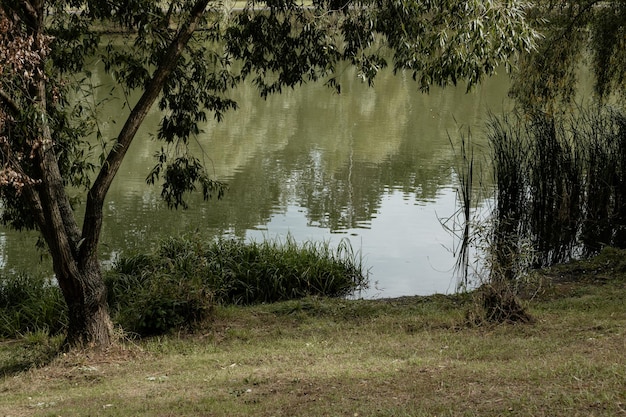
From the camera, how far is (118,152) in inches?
267

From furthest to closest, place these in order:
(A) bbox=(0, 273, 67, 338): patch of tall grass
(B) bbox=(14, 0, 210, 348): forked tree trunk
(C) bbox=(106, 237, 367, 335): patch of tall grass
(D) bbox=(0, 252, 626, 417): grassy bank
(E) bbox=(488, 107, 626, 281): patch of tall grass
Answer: (E) bbox=(488, 107, 626, 281): patch of tall grass
(C) bbox=(106, 237, 367, 335): patch of tall grass
(A) bbox=(0, 273, 67, 338): patch of tall grass
(B) bbox=(14, 0, 210, 348): forked tree trunk
(D) bbox=(0, 252, 626, 417): grassy bank

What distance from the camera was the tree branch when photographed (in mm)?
6805

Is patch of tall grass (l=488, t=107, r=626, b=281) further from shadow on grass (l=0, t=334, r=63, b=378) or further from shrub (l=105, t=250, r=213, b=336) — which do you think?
shadow on grass (l=0, t=334, r=63, b=378)

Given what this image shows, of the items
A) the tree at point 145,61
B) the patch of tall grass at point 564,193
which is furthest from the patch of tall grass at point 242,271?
the patch of tall grass at point 564,193

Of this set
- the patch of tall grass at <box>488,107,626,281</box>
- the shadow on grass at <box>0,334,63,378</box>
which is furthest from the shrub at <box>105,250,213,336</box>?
the patch of tall grass at <box>488,107,626,281</box>

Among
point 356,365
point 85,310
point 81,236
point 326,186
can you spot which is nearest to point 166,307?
point 85,310

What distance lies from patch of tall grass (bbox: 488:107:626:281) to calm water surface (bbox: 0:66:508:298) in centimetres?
123

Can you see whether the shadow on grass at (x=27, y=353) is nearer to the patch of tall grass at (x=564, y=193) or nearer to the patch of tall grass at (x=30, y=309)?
the patch of tall grass at (x=30, y=309)

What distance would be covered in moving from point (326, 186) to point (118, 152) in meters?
9.32

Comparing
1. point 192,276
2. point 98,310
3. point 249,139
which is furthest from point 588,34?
point 249,139

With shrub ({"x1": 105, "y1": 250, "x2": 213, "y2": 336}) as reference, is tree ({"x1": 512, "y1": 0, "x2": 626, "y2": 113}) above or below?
above

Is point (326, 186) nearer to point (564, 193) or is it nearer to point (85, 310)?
point (564, 193)

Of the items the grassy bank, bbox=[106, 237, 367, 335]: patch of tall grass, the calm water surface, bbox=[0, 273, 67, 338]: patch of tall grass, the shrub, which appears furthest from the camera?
the calm water surface

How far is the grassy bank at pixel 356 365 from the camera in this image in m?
4.71
